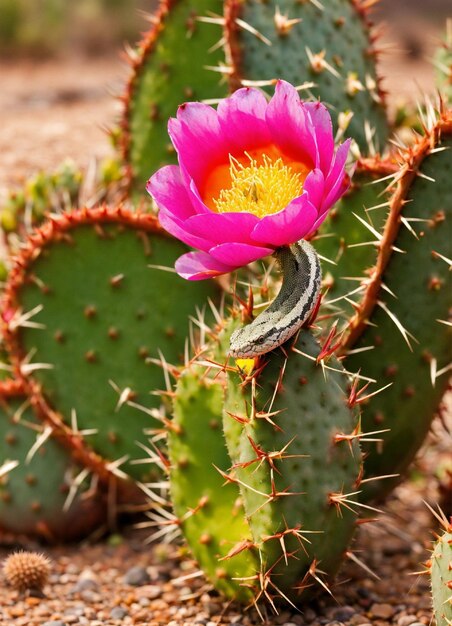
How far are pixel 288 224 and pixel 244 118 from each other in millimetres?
266

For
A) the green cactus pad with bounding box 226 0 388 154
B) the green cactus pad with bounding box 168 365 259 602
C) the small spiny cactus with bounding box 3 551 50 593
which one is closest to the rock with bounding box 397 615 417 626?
the green cactus pad with bounding box 168 365 259 602

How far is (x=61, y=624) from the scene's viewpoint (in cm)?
203

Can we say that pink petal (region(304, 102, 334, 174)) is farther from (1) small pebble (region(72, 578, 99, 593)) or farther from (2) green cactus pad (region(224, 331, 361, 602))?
(1) small pebble (region(72, 578, 99, 593))

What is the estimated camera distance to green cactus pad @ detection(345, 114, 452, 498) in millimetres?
2045

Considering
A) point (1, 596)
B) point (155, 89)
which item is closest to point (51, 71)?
point (155, 89)

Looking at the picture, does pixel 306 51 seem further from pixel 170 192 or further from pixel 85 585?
pixel 85 585

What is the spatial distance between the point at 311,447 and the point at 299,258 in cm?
33

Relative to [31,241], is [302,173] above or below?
above

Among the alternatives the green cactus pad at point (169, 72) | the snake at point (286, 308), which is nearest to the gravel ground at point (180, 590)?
the snake at point (286, 308)

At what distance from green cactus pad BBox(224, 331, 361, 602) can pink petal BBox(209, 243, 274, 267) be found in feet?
0.69

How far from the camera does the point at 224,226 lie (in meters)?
1.61

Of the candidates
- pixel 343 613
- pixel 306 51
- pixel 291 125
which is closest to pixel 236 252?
pixel 291 125

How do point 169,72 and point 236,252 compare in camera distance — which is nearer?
point 236,252

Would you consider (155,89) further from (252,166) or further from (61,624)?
(61,624)
